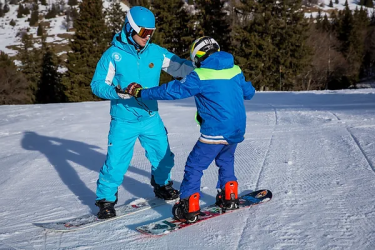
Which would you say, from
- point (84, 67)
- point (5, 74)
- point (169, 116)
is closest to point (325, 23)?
point (84, 67)

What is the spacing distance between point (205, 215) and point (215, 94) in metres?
1.06

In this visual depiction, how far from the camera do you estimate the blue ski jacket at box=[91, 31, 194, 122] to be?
10.7ft

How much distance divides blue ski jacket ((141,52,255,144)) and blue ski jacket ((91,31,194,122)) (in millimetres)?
396

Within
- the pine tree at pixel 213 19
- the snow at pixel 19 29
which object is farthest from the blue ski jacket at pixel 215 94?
the snow at pixel 19 29

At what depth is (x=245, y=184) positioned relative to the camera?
13.4ft

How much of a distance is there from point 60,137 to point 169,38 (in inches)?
973

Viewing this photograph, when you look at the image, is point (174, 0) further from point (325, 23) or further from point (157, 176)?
point (157, 176)

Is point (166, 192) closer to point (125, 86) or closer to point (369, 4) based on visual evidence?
point (125, 86)

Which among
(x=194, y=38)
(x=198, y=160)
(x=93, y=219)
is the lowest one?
(x=93, y=219)

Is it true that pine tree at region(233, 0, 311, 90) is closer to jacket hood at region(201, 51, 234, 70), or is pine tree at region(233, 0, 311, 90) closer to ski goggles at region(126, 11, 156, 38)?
ski goggles at region(126, 11, 156, 38)

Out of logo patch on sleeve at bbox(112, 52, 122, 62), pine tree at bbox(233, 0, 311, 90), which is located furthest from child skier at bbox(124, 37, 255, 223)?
pine tree at bbox(233, 0, 311, 90)

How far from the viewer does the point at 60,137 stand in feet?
26.4

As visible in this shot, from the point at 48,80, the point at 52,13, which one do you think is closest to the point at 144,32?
the point at 48,80

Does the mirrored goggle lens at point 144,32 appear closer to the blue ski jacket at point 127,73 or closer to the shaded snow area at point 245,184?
the blue ski jacket at point 127,73
